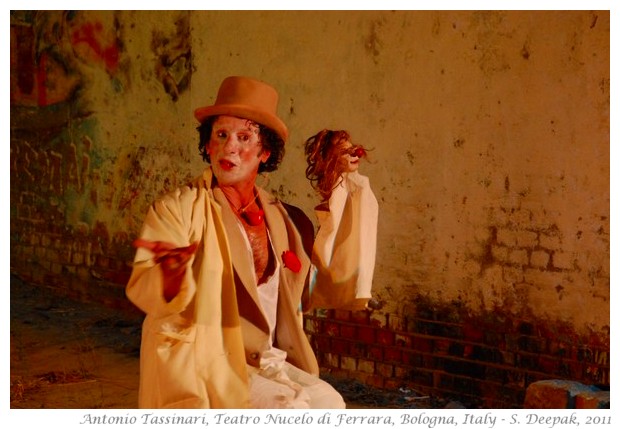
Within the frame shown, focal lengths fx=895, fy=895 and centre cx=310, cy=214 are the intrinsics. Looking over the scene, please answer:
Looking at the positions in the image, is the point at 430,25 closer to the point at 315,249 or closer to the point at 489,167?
the point at 489,167

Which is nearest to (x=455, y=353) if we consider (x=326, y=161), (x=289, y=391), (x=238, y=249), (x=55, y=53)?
(x=326, y=161)

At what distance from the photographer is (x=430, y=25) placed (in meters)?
5.22

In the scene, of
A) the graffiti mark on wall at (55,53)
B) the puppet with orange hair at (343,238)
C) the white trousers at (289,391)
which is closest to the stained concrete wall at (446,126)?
the graffiti mark on wall at (55,53)

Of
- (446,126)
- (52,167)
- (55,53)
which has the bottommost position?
(52,167)

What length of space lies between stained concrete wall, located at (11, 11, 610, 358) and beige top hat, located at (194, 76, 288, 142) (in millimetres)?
1625

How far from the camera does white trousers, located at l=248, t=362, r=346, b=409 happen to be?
3.61 m

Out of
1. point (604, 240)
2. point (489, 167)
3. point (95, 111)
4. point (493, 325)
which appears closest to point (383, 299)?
point (493, 325)

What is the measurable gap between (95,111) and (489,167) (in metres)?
3.67

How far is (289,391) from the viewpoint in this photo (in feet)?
11.9

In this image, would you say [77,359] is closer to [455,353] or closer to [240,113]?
[455,353]

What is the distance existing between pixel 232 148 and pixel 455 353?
87.0 inches

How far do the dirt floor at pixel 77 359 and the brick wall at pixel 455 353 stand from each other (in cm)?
13

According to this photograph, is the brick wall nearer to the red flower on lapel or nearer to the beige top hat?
the red flower on lapel
